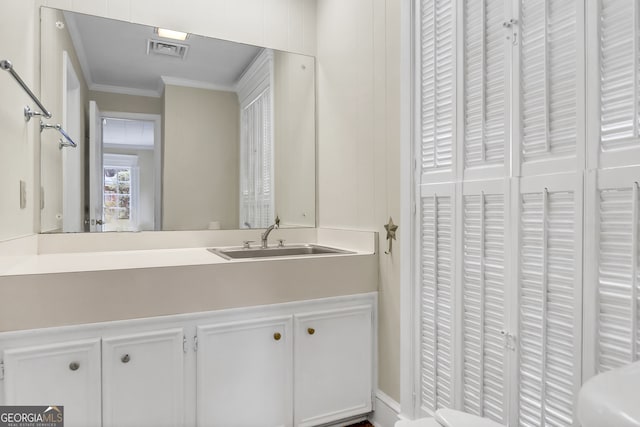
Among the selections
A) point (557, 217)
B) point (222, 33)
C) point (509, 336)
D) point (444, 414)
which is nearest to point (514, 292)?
point (509, 336)

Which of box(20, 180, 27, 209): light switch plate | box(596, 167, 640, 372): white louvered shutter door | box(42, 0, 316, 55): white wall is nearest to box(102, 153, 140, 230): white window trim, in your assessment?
box(20, 180, 27, 209): light switch plate

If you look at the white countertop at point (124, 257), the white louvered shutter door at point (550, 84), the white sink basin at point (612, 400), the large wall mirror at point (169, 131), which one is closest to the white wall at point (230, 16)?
the large wall mirror at point (169, 131)

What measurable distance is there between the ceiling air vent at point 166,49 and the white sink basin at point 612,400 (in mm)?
2407

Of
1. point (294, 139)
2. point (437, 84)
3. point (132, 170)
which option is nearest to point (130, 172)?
point (132, 170)

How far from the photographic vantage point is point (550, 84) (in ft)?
4.01

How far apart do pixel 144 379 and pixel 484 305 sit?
1.30 metres

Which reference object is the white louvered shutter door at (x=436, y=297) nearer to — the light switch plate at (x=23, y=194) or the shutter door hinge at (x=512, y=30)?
the shutter door hinge at (x=512, y=30)

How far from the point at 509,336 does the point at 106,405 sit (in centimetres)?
145

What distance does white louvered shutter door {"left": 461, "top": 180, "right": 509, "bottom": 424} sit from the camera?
1378 mm

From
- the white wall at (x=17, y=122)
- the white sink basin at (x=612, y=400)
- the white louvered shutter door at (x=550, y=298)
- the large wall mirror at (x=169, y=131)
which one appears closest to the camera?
the white sink basin at (x=612, y=400)

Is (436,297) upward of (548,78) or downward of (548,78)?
downward

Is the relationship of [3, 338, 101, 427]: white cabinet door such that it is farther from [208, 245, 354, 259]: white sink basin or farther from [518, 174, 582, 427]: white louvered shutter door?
[518, 174, 582, 427]: white louvered shutter door

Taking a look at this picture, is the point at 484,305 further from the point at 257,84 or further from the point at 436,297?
the point at 257,84

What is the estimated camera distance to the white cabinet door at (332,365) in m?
1.79
